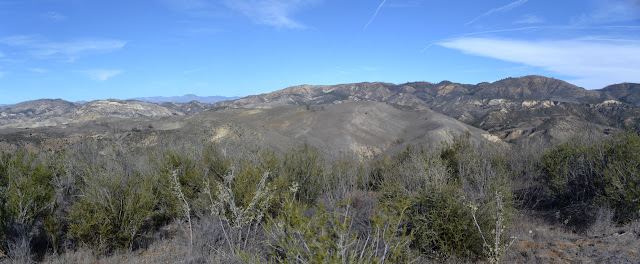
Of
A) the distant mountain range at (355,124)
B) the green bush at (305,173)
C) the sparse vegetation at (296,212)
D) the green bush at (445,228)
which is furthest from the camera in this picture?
the distant mountain range at (355,124)

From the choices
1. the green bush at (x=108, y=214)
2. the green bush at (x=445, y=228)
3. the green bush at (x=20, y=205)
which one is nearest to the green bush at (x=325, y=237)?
the green bush at (x=445, y=228)

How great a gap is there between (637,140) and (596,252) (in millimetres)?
6771

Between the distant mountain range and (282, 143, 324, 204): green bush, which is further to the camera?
the distant mountain range

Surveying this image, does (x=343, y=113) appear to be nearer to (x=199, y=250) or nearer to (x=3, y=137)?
(x=3, y=137)

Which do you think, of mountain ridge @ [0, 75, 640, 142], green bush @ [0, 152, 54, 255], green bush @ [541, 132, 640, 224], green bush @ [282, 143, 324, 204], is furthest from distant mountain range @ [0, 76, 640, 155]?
green bush @ [0, 152, 54, 255]

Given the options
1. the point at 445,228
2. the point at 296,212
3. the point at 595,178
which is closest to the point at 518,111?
the point at 595,178

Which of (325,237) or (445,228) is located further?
(445,228)

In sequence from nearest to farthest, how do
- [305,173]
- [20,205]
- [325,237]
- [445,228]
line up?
[325,237] → [445,228] → [20,205] → [305,173]

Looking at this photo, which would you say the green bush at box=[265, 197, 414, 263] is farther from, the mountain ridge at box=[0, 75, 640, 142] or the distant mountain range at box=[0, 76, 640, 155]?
the mountain ridge at box=[0, 75, 640, 142]

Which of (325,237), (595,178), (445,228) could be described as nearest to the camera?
(325,237)

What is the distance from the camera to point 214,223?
29.0 feet

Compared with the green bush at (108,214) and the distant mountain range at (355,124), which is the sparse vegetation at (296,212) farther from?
the distant mountain range at (355,124)

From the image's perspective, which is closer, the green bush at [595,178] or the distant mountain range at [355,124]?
the green bush at [595,178]

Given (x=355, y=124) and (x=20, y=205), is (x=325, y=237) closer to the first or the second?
(x=20, y=205)
